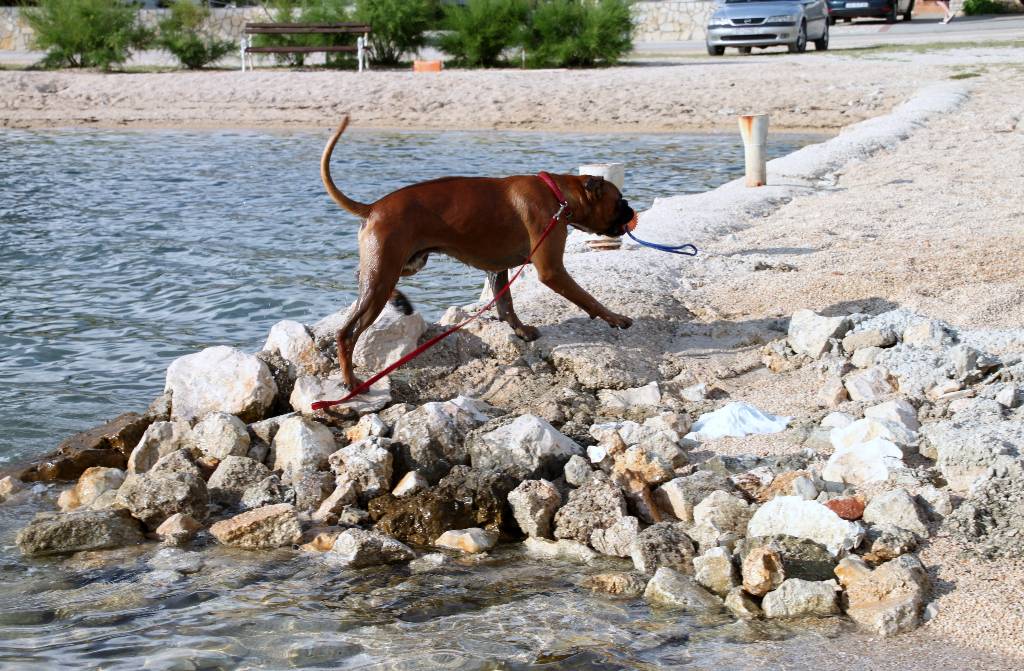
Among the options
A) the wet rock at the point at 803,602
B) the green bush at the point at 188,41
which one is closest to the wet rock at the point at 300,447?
the wet rock at the point at 803,602

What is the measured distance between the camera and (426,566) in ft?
15.0

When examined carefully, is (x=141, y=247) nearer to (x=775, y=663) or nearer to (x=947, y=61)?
(x=775, y=663)

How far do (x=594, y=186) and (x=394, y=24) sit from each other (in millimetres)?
19893

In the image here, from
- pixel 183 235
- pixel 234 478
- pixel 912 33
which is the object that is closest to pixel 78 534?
pixel 234 478

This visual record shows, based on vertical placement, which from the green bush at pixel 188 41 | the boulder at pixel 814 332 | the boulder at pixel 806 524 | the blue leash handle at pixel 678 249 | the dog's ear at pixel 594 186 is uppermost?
the green bush at pixel 188 41

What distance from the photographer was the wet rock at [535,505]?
15.7ft

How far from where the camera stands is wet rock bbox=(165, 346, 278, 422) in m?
5.75

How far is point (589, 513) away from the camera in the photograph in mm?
4738

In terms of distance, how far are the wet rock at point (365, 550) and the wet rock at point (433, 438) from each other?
0.54 metres

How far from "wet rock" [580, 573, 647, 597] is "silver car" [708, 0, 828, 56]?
72.9ft

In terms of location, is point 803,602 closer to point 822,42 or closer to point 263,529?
point 263,529

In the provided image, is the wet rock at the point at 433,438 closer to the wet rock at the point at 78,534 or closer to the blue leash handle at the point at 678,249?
the wet rock at the point at 78,534

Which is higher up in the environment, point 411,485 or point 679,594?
point 411,485

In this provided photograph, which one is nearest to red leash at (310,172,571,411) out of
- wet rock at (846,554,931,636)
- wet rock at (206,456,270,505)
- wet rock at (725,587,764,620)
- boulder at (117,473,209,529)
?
wet rock at (206,456,270,505)
